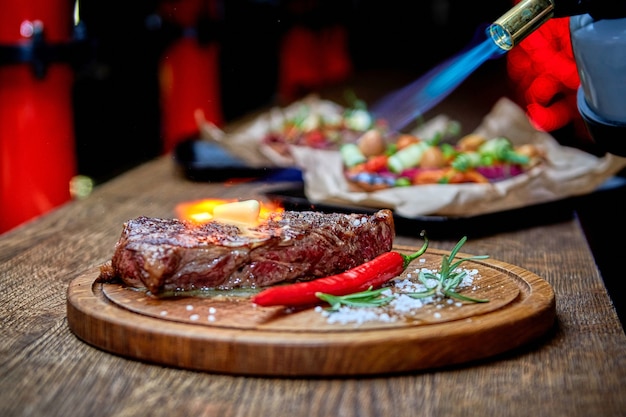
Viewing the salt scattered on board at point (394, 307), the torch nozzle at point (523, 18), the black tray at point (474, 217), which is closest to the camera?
the salt scattered on board at point (394, 307)

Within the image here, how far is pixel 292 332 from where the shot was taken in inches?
74.3

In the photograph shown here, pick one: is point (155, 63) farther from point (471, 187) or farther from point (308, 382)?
point (308, 382)

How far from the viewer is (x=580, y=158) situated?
4152 mm

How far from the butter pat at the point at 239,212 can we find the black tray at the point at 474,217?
104 centimetres

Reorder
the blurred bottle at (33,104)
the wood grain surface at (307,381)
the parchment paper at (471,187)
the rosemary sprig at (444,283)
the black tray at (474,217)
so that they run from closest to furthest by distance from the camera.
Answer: the wood grain surface at (307,381) → the rosemary sprig at (444,283) → the black tray at (474,217) → the parchment paper at (471,187) → the blurred bottle at (33,104)

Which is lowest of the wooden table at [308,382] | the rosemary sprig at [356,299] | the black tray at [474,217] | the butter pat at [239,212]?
the black tray at [474,217]

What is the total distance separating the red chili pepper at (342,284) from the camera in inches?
79.4

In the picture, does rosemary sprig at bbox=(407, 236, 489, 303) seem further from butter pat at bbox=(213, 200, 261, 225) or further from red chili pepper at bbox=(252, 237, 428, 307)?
butter pat at bbox=(213, 200, 261, 225)

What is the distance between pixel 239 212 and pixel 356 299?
453 mm

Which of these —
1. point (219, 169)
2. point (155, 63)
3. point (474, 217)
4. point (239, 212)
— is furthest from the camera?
point (155, 63)

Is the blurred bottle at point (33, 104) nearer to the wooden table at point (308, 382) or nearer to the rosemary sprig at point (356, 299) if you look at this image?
the wooden table at point (308, 382)

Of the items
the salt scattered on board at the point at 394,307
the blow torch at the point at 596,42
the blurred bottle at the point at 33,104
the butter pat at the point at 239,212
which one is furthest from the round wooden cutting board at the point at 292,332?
the blurred bottle at the point at 33,104

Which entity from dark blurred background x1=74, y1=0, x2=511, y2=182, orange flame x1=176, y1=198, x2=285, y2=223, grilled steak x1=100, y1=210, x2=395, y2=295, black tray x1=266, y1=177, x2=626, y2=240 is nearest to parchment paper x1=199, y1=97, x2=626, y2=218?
black tray x1=266, y1=177, x2=626, y2=240

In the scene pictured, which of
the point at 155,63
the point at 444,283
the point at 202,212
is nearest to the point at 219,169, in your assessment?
the point at 202,212
